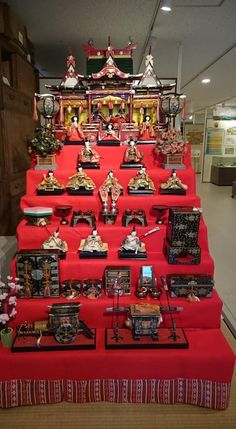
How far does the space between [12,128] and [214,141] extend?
8877 millimetres

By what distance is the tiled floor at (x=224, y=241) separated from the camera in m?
3.30

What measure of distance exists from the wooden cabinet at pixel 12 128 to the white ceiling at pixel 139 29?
0.55 meters

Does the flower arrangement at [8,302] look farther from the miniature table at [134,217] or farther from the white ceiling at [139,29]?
the white ceiling at [139,29]

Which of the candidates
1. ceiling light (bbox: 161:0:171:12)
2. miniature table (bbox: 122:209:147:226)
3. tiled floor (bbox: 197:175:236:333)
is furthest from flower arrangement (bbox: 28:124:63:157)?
tiled floor (bbox: 197:175:236:333)

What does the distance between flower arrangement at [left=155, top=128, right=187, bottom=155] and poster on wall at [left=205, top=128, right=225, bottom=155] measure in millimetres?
8790

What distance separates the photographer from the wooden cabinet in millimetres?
4062

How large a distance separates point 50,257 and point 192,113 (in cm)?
1431

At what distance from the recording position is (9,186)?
427cm

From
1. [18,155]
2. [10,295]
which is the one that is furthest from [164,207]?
[18,155]

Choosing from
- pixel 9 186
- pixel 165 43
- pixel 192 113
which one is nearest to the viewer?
pixel 9 186

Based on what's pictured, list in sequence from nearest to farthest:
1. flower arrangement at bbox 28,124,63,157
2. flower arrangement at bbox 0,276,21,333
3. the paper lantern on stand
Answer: flower arrangement at bbox 0,276,21,333, flower arrangement at bbox 28,124,63,157, the paper lantern on stand

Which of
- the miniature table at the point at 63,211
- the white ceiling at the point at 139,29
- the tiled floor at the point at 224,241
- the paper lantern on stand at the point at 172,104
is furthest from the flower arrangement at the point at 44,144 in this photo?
the tiled floor at the point at 224,241

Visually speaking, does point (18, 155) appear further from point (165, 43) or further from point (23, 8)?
point (165, 43)

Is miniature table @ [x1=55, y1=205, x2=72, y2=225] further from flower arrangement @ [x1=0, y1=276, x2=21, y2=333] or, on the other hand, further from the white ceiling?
the white ceiling
